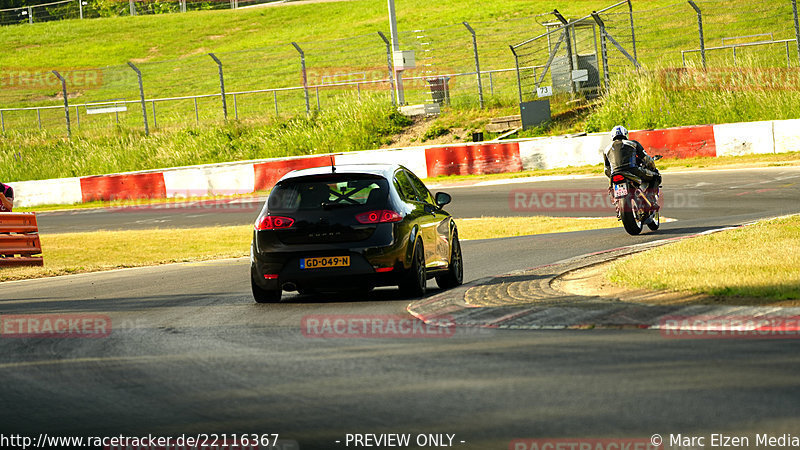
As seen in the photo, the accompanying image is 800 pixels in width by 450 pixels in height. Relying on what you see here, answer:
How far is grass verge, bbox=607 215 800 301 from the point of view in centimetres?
846

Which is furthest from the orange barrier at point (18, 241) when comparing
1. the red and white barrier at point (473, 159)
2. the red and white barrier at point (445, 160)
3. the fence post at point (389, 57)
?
the fence post at point (389, 57)

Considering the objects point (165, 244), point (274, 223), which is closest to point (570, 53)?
point (165, 244)

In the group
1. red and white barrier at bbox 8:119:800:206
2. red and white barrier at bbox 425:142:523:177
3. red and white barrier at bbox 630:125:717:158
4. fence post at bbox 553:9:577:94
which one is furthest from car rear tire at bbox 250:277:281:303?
fence post at bbox 553:9:577:94

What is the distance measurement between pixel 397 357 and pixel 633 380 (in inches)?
69.5

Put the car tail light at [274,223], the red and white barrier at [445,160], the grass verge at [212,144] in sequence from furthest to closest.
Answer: the grass verge at [212,144]
the red and white barrier at [445,160]
the car tail light at [274,223]

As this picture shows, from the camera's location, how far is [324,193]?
1082 cm

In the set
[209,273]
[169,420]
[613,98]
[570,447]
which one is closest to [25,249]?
[209,273]

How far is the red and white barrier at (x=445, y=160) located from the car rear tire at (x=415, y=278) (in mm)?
15839

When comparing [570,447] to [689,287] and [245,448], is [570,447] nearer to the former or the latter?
[245,448]

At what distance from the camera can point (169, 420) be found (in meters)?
5.62

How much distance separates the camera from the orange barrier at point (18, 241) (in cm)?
1778

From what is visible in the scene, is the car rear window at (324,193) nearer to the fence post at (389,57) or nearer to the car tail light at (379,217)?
the car tail light at (379,217)

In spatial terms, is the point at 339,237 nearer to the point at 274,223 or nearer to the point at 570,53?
the point at 274,223

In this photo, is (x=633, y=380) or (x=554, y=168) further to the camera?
(x=554, y=168)
